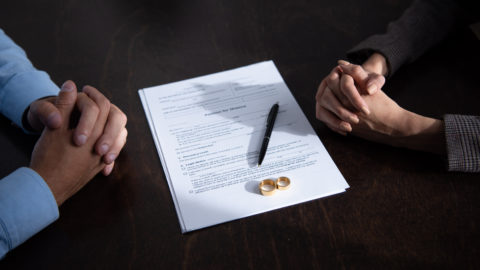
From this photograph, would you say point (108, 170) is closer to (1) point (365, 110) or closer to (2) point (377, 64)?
(1) point (365, 110)

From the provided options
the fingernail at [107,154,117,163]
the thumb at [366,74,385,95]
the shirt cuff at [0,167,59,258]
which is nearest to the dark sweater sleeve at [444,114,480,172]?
the thumb at [366,74,385,95]

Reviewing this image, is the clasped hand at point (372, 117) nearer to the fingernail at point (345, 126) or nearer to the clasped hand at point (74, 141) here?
the fingernail at point (345, 126)

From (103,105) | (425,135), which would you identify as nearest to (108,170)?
(103,105)

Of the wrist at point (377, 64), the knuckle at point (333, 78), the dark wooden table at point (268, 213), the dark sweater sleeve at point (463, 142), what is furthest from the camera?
the wrist at point (377, 64)

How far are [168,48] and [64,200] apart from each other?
0.58m

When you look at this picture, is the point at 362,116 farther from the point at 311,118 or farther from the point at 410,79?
the point at 410,79

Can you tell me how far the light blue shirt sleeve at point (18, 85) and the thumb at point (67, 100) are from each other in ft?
0.49

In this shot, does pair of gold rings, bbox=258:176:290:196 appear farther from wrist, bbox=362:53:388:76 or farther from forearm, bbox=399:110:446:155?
wrist, bbox=362:53:388:76

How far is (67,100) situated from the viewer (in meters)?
0.85

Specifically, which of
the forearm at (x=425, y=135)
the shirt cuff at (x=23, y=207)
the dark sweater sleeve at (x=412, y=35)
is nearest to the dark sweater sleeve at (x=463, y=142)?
the forearm at (x=425, y=135)

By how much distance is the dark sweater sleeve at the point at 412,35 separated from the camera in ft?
3.44

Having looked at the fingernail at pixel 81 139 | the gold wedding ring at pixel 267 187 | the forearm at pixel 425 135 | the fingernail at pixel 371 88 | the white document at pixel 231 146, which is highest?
the fingernail at pixel 371 88

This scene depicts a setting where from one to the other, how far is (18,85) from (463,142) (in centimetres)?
106

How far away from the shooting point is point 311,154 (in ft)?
2.75
